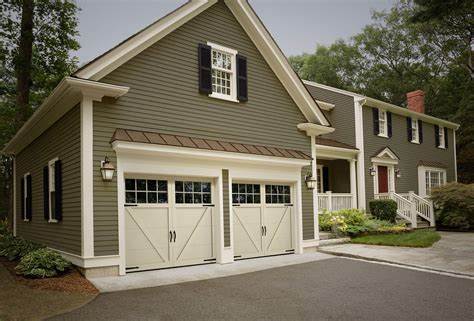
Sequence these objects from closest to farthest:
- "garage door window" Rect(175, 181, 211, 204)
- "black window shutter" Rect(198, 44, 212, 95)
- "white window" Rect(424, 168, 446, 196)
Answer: "garage door window" Rect(175, 181, 211, 204) → "black window shutter" Rect(198, 44, 212, 95) → "white window" Rect(424, 168, 446, 196)

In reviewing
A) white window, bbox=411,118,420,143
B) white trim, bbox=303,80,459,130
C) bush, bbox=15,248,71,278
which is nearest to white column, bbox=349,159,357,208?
white trim, bbox=303,80,459,130

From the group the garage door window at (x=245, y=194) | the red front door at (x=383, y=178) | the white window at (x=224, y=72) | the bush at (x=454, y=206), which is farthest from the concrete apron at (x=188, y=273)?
the red front door at (x=383, y=178)

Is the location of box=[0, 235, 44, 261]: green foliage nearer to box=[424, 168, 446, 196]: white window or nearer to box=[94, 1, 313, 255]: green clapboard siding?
box=[94, 1, 313, 255]: green clapboard siding

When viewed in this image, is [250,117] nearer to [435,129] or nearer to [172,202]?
[172,202]

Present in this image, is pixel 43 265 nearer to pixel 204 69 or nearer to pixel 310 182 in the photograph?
pixel 204 69

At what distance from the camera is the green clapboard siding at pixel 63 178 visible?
1025 cm

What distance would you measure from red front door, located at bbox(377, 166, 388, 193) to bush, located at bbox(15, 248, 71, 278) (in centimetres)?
1682

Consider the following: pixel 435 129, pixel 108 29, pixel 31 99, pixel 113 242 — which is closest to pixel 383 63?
pixel 435 129

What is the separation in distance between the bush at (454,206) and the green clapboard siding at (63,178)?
53.4 feet

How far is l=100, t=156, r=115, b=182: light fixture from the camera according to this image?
9.80 m

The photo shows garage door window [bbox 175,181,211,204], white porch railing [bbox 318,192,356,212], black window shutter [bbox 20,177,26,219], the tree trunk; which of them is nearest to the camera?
garage door window [bbox 175,181,211,204]

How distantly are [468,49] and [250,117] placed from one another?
2858cm

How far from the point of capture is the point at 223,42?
507 inches

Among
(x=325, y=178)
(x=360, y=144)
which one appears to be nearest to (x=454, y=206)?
(x=360, y=144)
